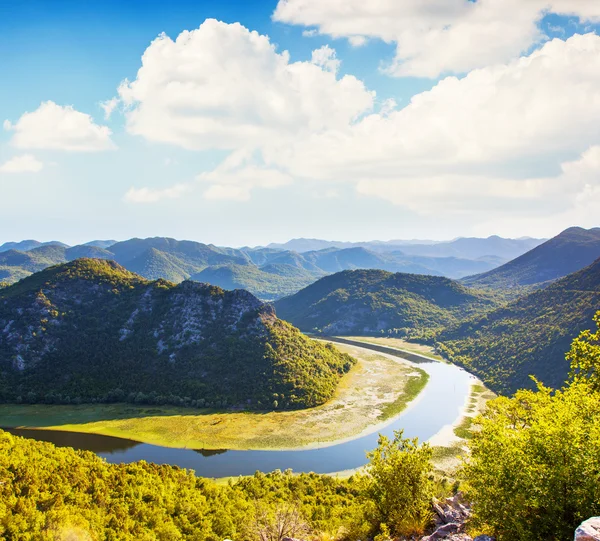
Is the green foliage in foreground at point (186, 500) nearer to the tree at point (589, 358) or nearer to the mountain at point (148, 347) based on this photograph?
the tree at point (589, 358)

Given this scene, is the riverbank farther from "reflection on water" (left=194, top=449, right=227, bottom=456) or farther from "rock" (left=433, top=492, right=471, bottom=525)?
"rock" (left=433, top=492, right=471, bottom=525)

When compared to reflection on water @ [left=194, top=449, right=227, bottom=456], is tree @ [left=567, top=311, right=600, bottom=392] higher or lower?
higher

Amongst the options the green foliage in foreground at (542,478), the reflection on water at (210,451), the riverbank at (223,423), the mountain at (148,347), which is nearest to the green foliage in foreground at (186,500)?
the green foliage in foreground at (542,478)

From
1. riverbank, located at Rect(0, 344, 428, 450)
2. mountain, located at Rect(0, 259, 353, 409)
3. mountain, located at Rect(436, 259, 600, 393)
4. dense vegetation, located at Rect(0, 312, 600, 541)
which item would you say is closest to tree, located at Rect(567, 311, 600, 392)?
dense vegetation, located at Rect(0, 312, 600, 541)

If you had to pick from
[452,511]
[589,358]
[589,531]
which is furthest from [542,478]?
[589,358]

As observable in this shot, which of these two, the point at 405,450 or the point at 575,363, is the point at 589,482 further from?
the point at 405,450

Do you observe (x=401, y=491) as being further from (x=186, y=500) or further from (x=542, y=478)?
(x=186, y=500)
